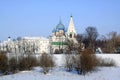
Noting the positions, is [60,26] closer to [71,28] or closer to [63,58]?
[71,28]

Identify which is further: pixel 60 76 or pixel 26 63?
pixel 26 63

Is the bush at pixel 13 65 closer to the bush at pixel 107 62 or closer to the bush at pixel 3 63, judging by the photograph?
the bush at pixel 3 63

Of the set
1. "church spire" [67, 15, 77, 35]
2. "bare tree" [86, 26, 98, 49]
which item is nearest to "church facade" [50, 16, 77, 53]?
"church spire" [67, 15, 77, 35]

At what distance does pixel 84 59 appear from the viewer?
30500 mm

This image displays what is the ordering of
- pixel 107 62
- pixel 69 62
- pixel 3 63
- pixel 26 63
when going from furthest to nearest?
pixel 107 62 → pixel 69 62 → pixel 26 63 → pixel 3 63

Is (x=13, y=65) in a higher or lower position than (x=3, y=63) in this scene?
lower

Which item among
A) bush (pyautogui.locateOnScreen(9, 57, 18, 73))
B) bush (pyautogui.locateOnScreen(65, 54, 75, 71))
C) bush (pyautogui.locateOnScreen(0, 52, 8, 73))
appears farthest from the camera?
bush (pyautogui.locateOnScreen(65, 54, 75, 71))

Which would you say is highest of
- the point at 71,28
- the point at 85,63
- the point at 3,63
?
the point at 71,28

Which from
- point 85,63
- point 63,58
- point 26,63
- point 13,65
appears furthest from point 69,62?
point 13,65

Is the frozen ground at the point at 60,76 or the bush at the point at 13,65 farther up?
the bush at the point at 13,65

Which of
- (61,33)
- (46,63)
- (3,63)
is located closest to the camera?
(46,63)

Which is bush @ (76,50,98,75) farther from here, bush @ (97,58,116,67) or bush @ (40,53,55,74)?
bush @ (97,58,116,67)

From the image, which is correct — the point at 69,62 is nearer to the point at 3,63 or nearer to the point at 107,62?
the point at 3,63

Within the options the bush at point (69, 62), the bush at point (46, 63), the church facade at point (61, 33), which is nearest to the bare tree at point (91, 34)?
the church facade at point (61, 33)
